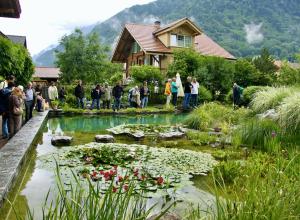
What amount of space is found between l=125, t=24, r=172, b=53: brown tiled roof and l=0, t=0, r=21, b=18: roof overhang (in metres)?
21.4

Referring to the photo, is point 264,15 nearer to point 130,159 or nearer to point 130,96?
point 130,96

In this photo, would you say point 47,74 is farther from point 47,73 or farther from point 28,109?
point 28,109

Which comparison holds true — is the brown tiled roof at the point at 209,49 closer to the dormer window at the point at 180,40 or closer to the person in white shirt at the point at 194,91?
the dormer window at the point at 180,40

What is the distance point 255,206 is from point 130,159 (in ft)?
14.1

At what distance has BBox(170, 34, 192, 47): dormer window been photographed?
33531 millimetres

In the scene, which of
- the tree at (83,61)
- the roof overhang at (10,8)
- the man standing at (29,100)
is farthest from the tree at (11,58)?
the tree at (83,61)

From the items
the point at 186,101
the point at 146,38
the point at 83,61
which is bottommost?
the point at 186,101

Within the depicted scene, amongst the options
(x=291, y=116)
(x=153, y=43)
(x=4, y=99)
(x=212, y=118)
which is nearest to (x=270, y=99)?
(x=212, y=118)

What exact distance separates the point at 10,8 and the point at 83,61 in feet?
120

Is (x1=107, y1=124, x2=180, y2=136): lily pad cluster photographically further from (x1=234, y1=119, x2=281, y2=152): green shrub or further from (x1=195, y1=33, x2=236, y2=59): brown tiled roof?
(x1=195, y1=33, x2=236, y2=59): brown tiled roof

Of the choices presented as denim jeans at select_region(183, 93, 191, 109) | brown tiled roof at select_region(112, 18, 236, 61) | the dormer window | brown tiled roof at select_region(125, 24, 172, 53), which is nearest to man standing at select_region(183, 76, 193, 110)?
denim jeans at select_region(183, 93, 191, 109)

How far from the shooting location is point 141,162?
6.56 metres

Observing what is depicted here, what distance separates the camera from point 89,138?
9852mm

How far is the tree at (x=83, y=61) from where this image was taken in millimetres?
45812
